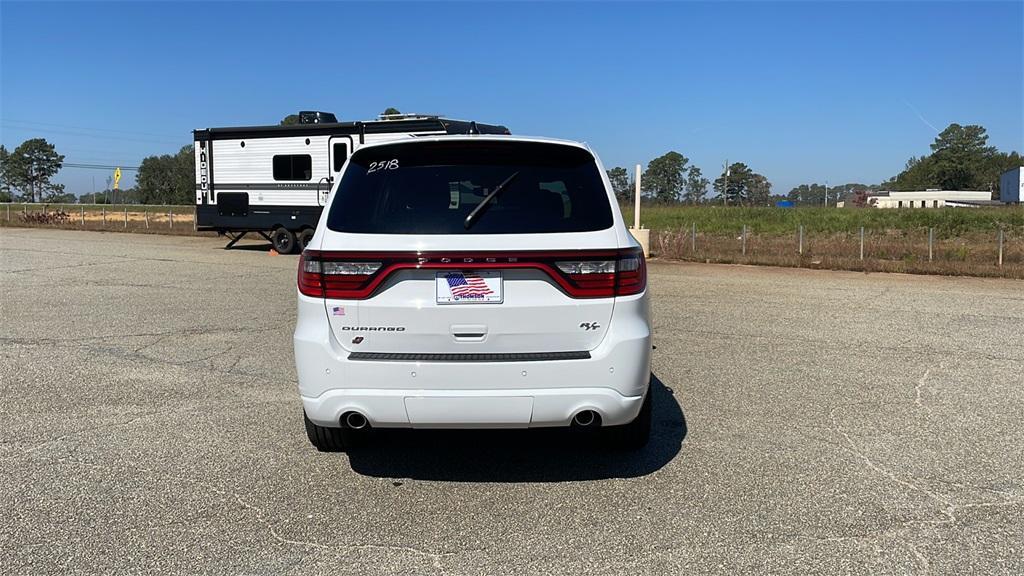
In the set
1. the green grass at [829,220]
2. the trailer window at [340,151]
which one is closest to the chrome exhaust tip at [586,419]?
the trailer window at [340,151]

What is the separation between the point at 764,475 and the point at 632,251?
1513mm

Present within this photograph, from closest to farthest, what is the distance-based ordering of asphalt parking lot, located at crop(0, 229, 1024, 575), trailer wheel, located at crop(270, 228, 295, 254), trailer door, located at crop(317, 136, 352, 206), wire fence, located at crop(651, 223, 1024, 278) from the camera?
asphalt parking lot, located at crop(0, 229, 1024, 575)
wire fence, located at crop(651, 223, 1024, 278)
trailer door, located at crop(317, 136, 352, 206)
trailer wheel, located at crop(270, 228, 295, 254)

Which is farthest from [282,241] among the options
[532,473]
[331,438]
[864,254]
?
[532,473]

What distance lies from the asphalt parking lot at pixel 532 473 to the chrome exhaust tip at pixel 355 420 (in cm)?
→ 40

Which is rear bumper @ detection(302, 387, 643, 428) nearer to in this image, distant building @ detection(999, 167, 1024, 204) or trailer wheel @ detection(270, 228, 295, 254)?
trailer wheel @ detection(270, 228, 295, 254)

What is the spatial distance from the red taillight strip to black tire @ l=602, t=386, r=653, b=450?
2.98 feet

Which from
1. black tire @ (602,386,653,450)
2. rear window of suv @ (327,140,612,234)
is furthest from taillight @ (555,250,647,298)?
black tire @ (602,386,653,450)

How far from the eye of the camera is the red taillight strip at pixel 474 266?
376cm

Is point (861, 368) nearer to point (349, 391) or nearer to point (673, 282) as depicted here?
point (349, 391)

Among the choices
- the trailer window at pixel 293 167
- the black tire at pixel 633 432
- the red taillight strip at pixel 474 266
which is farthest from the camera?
the trailer window at pixel 293 167

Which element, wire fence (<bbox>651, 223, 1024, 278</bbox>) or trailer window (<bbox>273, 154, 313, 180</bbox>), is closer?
wire fence (<bbox>651, 223, 1024, 278</bbox>)

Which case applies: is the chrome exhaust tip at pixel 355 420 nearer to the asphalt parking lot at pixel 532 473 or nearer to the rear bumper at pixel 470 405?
the rear bumper at pixel 470 405

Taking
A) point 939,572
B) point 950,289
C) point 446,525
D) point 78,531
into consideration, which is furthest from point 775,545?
point 950,289

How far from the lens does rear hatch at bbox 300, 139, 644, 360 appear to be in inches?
149
